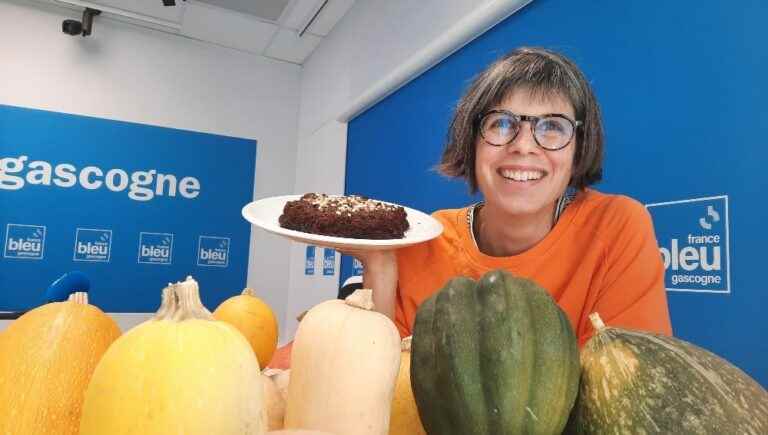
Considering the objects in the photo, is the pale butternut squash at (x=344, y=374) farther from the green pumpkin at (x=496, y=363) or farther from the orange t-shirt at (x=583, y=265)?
the orange t-shirt at (x=583, y=265)

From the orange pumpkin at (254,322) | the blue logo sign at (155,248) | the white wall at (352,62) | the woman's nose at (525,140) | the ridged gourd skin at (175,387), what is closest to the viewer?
the ridged gourd skin at (175,387)

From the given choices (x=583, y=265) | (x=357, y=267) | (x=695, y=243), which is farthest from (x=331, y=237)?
(x=357, y=267)

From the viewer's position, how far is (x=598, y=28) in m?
1.52

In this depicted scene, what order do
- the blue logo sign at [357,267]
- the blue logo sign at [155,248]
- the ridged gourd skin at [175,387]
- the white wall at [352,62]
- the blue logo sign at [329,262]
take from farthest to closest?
the blue logo sign at [155,248] < the blue logo sign at [329,262] < the blue logo sign at [357,267] < the white wall at [352,62] < the ridged gourd skin at [175,387]

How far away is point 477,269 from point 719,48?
0.84m

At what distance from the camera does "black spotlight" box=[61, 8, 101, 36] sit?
11.8 feet

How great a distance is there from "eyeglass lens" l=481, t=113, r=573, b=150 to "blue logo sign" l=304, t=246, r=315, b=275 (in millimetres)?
3034

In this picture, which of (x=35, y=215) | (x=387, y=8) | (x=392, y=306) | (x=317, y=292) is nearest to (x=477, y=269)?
(x=392, y=306)

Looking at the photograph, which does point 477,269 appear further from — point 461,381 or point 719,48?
point 719,48

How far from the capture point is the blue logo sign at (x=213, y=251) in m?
4.00

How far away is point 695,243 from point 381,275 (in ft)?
2.61

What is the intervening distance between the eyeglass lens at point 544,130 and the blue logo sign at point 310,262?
303 centimetres

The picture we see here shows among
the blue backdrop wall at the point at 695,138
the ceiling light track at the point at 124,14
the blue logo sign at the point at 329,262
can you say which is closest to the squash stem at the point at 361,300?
the blue backdrop wall at the point at 695,138

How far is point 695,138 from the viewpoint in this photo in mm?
1209
